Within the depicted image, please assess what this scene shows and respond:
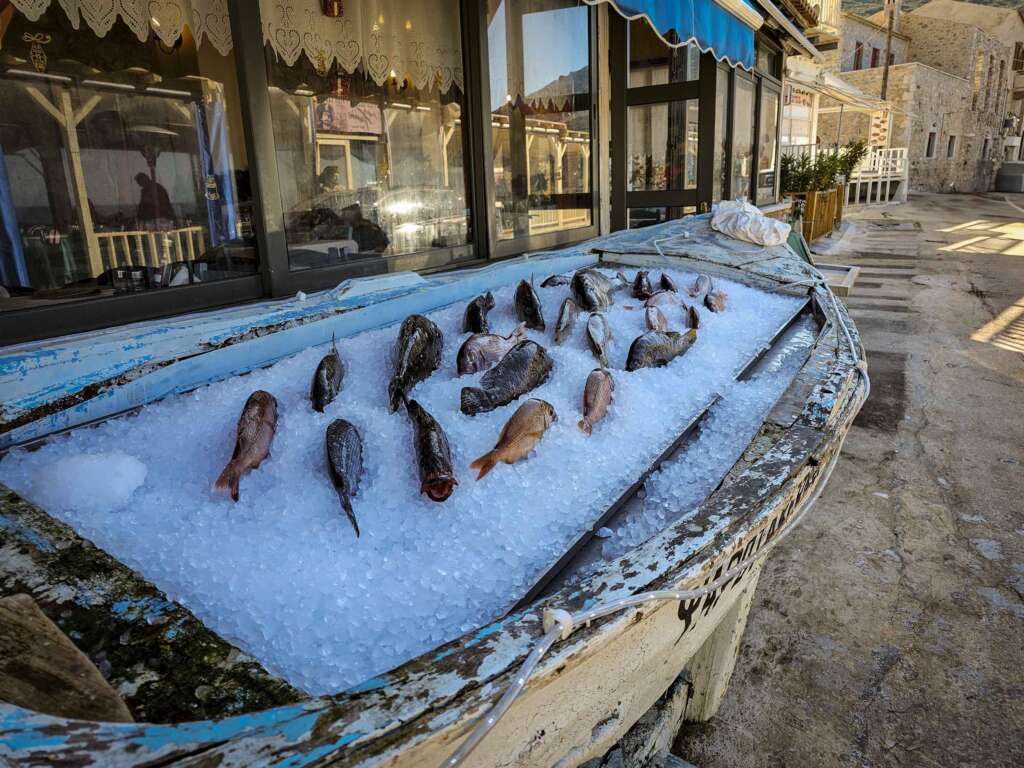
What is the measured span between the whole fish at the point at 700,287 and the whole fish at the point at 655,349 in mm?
934

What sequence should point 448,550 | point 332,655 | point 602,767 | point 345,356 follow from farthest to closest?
point 345,356 < point 602,767 < point 448,550 < point 332,655

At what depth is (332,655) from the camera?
3.61 feet

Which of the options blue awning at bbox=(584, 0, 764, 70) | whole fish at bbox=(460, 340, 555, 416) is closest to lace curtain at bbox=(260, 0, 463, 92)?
blue awning at bbox=(584, 0, 764, 70)

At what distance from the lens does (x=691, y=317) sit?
2967mm

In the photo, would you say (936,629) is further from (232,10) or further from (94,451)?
(232,10)

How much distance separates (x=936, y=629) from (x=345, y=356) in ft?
9.64

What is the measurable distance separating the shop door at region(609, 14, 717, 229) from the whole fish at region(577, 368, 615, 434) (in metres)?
6.10

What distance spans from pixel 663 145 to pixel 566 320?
6.32m

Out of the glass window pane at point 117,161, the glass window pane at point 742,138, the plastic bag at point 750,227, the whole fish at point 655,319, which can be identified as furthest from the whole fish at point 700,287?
the glass window pane at point 742,138

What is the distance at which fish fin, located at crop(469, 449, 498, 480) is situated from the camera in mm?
1626

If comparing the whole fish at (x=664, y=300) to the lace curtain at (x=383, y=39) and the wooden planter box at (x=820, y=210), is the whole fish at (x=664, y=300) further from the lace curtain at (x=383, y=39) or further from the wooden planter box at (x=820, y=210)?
the wooden planter box at (x=820, y=210)

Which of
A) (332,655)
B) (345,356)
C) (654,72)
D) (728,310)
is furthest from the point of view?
(654,72)

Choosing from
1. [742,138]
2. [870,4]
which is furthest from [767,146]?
[870,4]

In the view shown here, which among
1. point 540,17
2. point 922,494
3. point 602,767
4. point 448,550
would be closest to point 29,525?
point 448,550
